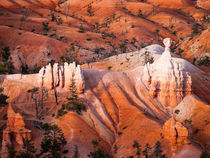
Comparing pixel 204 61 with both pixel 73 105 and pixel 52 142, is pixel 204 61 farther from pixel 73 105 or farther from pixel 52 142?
pixel 52 142

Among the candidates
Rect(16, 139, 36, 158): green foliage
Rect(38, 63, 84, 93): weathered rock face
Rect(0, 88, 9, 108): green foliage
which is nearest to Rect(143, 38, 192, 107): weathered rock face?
Rect(38, 63, 84, 93): weathered rock face

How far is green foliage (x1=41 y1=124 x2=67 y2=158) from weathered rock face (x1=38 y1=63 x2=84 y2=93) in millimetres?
14659

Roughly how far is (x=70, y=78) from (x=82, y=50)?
64.3 m

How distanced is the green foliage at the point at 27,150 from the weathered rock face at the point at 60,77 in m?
20.1

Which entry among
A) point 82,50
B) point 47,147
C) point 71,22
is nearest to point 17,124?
point 47,147

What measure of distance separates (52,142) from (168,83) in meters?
31.6

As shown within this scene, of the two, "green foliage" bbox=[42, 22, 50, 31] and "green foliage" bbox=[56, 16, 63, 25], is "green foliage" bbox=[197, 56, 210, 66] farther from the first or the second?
"green foliage" bbox=[56, 16, 63, 25]

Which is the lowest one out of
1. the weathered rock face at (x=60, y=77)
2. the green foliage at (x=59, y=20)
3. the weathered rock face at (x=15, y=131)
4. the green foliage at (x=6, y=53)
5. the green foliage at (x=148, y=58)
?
the weathered rock face at (x=15, y=131)

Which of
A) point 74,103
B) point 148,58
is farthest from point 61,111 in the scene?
point 148,58

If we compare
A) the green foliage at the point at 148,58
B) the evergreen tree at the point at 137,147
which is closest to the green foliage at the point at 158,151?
the evergreen tree at the point at 137,147

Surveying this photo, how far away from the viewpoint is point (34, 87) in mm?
63781

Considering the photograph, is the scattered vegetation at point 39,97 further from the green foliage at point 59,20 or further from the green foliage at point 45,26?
the green foliage at point 59,20

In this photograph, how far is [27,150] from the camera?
42.9 meters

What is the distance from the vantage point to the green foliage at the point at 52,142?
4538 centimetres
